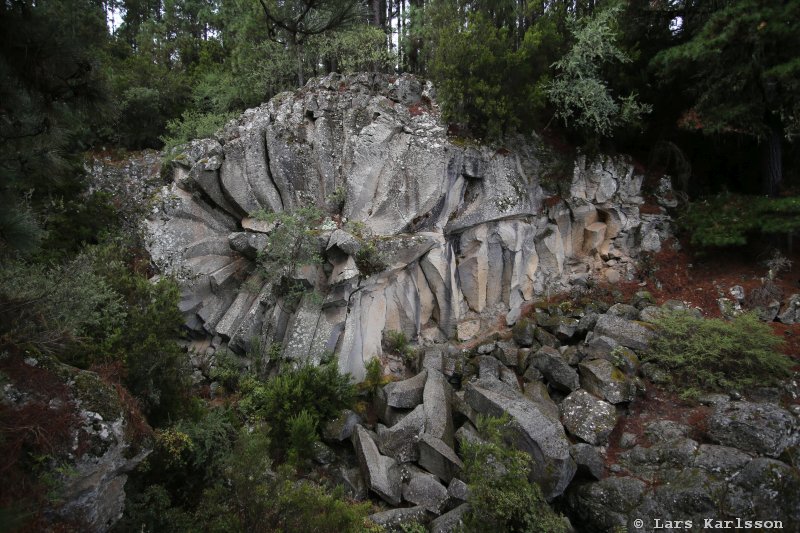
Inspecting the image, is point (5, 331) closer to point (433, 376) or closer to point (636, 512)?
point (433, 376)

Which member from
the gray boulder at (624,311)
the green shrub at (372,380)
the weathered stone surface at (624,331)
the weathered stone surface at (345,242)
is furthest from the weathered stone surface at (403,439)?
the gray boulder at (624,311)

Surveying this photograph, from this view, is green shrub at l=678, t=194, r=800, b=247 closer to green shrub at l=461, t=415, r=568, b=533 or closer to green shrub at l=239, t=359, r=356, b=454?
green shrub at l=461, t=415, r=568, b=533

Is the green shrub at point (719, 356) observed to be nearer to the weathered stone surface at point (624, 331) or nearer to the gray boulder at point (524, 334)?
the weathered stone surface at point (624, 331)

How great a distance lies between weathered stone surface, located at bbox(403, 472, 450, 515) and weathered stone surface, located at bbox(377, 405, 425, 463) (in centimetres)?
60

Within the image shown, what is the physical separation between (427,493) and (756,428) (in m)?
6.51

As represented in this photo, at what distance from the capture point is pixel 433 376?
462 inches

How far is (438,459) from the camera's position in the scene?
9.58 m

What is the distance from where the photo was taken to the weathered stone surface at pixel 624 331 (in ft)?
40.1

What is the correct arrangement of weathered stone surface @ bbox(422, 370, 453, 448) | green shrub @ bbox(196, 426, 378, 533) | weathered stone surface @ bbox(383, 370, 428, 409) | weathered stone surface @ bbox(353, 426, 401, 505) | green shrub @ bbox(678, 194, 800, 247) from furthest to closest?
1. green shrub @ bbox(678, 194, 800, 247)
2. weathered stone surface @ bbox(383, 370, 428, 409)
3. weathered stone surface @ bbox(422, 370, 453, 448)
4. weathered stone surface @ bbox(353, 426, 401, 505)
5. green shrub @ bbox(196, 426, 378, 533)

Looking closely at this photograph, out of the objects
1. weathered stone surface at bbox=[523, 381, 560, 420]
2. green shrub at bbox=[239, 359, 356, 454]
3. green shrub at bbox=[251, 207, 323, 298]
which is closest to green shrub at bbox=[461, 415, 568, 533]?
weathered stone surface at bbox=[523, 381, 560, 420]

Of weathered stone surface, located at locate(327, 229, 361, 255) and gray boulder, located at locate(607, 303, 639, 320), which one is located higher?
weathered stone surface, located at locate(327, 229, 361, 255)

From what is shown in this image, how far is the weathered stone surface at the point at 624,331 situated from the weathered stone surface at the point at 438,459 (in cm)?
600

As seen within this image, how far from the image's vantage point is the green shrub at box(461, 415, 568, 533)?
7242mm

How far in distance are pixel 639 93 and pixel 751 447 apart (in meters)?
13.2
